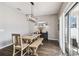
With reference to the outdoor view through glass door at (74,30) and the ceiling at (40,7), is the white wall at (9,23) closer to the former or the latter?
the ceiling at (40,7)

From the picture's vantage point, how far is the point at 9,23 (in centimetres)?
341

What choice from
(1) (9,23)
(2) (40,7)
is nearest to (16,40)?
(1) (9,23)

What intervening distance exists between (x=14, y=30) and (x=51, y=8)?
6.46 feet

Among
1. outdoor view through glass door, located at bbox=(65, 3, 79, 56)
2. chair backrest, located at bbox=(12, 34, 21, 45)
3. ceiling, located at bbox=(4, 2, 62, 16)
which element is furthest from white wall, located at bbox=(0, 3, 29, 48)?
outdoor view through glass door, located at bbox=(65, 3, 79, 56)

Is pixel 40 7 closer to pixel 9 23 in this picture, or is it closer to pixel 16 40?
pixel 9 23

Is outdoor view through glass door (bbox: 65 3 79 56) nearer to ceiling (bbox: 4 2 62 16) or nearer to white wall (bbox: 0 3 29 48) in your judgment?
ceiling (bbox: 4 2 62 16)

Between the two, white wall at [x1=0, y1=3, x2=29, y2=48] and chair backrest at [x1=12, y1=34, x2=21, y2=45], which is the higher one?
white wall at [x1=0, y1=3, x2=29, y2=48]

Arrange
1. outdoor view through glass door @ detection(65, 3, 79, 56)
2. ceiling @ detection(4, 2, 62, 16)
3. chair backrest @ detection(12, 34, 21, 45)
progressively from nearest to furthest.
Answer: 1. outdoor view through glass door @ detection(65, 3, 79, 56)
2. chair backrest @ detection(12, 34, 21, 45)
3. ceiling @ detection(4, 2, 62, 16)

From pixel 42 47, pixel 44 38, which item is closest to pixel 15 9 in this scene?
pixel 44 38

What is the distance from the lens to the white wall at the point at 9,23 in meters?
3.10

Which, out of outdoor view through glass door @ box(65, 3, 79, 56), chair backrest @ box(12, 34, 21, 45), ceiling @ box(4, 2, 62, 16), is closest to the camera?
outdoor view through glass door @ box(65, 3, 79, 56)

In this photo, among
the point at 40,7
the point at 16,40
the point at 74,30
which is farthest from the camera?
the point at 40,7

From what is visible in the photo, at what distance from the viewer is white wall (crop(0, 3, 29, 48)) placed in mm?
3103

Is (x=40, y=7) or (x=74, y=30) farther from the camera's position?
(x=40, y=7)
